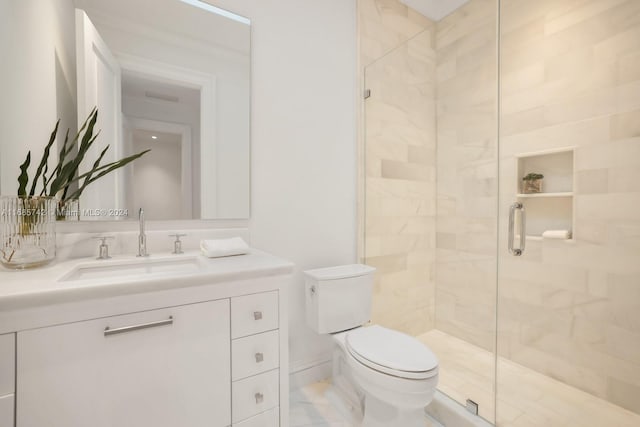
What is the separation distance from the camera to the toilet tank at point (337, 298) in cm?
165

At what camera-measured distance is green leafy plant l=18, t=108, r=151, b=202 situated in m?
1.14

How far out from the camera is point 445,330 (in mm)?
2443

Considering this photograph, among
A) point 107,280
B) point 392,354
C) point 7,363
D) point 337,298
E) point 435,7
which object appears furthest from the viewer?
point 435,7

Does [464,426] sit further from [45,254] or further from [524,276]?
[45,254]

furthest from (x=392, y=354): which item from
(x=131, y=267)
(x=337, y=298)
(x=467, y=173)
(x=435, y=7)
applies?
(x=435, y=7)

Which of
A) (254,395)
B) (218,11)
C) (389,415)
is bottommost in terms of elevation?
(389,415)

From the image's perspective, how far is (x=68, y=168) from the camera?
1170 mm

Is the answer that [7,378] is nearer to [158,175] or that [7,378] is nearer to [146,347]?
[146,347]

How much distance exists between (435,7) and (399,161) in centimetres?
134

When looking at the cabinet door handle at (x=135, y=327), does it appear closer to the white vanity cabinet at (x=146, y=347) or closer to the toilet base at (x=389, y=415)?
the white vanity cabinet at (x=146, y=347)

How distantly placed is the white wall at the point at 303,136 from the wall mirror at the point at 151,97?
10 centimetres

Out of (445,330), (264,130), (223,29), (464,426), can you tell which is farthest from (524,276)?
(223,29)

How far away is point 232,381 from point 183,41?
1544 mm

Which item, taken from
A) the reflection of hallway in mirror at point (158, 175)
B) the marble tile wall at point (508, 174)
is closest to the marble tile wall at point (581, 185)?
the marble tile wall at point (508, 174)
